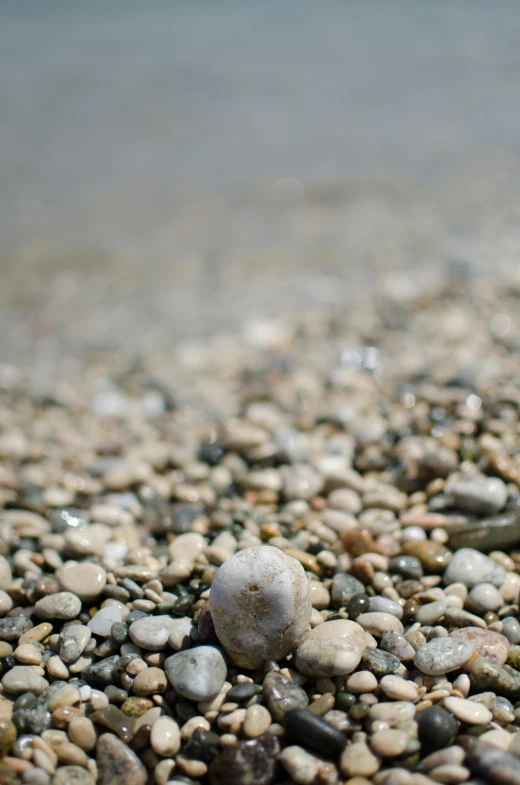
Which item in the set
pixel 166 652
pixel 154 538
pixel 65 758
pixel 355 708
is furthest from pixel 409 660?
pixel 154 538

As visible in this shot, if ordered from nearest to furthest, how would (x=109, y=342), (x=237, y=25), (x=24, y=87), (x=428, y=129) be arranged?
(x=109, y=342) → (x=428, y=129) → (x=24, y=87) → (x=237, y=25)

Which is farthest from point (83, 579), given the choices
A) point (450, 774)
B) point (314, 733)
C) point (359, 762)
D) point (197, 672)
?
point (450, 774)

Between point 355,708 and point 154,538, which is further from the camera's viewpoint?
point 154,538

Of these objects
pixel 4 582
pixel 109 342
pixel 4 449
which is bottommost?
pixel 109 342

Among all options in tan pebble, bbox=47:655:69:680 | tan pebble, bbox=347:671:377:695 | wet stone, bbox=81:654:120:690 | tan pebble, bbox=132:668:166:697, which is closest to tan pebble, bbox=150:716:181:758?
tan pebble, bbox=132:668:166:697

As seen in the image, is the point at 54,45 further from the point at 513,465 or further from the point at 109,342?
the point at 513,465

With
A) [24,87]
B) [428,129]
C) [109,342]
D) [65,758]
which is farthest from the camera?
[24,87]
